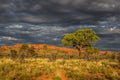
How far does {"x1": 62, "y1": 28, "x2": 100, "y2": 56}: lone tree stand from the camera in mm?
75875

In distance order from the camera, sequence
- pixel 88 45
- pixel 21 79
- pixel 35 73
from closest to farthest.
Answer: pixel 21 79 → pixel 35 73 → pixel 88 45

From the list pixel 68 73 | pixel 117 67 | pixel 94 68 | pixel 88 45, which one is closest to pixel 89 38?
pixel 88 45

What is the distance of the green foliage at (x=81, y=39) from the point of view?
75875 millimetres

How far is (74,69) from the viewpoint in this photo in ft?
99.5

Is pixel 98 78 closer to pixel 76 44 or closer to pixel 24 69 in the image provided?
pixel 24 69

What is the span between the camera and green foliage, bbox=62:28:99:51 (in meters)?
75.9

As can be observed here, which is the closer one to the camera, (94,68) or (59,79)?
(59,79)

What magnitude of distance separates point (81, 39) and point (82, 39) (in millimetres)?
296

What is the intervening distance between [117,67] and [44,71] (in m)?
14.1

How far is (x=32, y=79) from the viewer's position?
25969 mm

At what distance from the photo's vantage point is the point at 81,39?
7550 centimetres

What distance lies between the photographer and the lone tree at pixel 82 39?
75.9 meters

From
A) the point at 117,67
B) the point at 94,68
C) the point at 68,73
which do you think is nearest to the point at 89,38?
the point at 117,67

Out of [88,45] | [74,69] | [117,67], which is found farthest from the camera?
[88,45]
